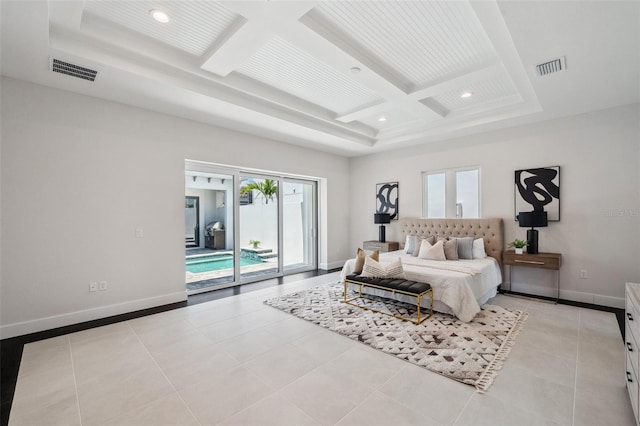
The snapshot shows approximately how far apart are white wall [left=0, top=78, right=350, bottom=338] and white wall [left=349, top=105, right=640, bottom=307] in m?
5.05

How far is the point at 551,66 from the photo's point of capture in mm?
3008

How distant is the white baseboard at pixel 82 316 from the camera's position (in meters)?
3.19

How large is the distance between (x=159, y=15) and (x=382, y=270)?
12.3 feet

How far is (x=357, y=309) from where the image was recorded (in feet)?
13.0

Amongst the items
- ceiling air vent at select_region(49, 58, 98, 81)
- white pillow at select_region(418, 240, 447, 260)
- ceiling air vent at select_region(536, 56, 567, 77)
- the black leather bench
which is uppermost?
ceiling air vent at select_region(49, 58, 98, 81)

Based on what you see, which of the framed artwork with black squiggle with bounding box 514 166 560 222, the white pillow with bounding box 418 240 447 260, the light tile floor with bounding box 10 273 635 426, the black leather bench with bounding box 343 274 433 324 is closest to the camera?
the light tile floor with bounding box 10 273 635 426

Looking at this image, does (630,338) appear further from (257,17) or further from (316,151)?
(316,151)

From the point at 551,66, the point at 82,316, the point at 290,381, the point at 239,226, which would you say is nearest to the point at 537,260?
the point at 551,66

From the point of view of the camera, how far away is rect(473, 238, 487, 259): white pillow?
4820 mm

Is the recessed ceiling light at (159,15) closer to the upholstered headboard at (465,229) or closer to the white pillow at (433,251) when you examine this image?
the white pillow at (433,251)

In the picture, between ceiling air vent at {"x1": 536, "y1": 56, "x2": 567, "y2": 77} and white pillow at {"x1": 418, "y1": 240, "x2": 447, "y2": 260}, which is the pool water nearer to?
white pillow at {"x1": 418, "y1": 240, "x2": 447, "y2": 260}

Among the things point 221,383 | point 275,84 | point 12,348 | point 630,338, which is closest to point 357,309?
point 221,383

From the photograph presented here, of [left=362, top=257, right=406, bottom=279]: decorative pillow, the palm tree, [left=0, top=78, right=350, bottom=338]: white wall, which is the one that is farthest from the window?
[left=0, top=78, right=350, bottom=338]: white wall

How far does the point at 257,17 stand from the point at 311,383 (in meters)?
3.07
